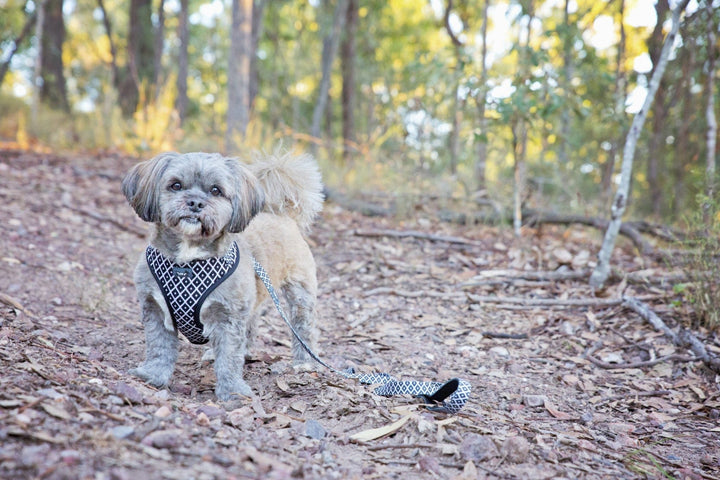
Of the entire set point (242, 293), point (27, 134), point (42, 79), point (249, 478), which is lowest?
point (249, 478)

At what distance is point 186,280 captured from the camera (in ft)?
11.7

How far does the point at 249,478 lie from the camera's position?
2.39 m

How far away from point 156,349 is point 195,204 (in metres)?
1.11

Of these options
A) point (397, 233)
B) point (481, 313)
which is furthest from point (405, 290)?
point (397, 233)

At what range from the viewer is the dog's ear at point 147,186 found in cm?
349

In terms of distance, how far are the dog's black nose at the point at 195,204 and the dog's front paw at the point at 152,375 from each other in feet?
3.89

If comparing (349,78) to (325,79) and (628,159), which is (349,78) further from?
(628,159)

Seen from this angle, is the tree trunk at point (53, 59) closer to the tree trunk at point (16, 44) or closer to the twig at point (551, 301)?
the tree trunk at point (16, 44)

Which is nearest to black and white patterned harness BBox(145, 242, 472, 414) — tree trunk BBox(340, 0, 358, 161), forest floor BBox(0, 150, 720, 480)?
forest floor BBox(0, 150, 720, 480)

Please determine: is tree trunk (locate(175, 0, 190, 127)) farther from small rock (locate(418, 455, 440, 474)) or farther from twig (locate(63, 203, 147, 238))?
small rock (locate(418, 455, 440, 474))

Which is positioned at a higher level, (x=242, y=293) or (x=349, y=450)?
(x=242, y=293)

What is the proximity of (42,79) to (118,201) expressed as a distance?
1025cm

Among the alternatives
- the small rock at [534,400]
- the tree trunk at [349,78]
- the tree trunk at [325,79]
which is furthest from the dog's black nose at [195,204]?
the tree trunk at [349,78]

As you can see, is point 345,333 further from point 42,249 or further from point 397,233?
point 42,249
